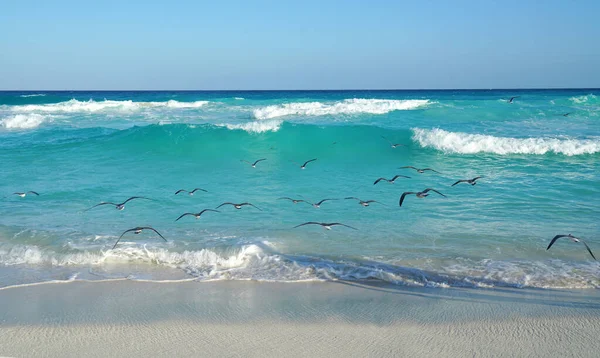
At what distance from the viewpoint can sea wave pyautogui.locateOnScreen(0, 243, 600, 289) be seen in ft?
22.4

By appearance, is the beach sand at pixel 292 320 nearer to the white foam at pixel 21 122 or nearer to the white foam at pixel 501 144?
the white foam at pixel 501 144

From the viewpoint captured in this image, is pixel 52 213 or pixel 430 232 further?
pixel 52 213

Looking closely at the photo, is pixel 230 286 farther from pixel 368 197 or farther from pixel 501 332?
pixel 368 197

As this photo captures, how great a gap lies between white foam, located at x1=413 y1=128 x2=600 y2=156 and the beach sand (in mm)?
12626

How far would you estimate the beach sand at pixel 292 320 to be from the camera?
5.14 metres

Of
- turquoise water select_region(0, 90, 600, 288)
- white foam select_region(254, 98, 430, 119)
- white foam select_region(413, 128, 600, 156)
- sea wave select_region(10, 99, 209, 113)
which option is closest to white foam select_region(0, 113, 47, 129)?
turquoise water select_region(0, 90, 600, 288)

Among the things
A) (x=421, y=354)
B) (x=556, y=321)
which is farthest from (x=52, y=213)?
(x=556, y=321)

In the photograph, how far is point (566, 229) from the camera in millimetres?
9102

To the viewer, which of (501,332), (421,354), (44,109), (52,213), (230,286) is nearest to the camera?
(421,354)

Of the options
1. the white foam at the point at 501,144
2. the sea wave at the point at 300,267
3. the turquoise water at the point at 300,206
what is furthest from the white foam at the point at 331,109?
the sea wave at the point at 300,267

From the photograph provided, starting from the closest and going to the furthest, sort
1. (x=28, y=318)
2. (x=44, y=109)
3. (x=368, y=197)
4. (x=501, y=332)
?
(x=501, y=332), (x=28, y=318), (x=368, y=197), (x=44, y=109)

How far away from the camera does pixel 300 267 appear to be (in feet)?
24.5

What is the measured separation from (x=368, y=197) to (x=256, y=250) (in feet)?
15.7

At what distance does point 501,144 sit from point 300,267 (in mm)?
13669
